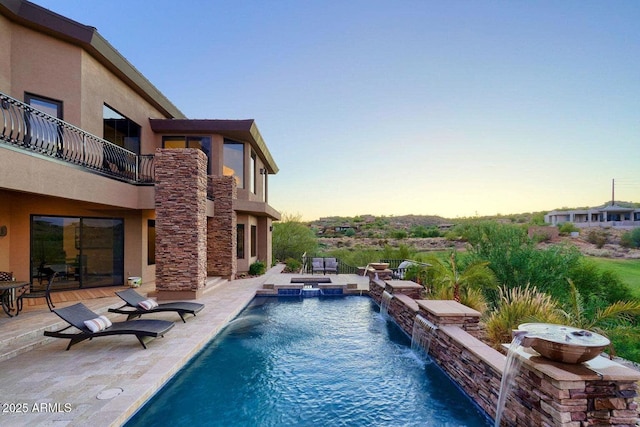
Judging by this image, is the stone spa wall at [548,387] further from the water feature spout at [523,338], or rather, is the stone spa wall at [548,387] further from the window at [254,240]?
the window at [254,240]

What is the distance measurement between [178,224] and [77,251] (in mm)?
3674

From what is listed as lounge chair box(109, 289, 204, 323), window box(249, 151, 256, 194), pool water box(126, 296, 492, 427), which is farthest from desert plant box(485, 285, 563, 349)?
window box(249, 151, 256, 194)

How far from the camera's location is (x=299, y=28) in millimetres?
14070

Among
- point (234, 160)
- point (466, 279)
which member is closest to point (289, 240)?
point (234, 160)

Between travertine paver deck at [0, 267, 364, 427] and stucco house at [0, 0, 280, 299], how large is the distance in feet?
10.7

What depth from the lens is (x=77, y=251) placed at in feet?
34.1

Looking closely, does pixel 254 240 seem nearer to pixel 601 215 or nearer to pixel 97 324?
pixel 97 324

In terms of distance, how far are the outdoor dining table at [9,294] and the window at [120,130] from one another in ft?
18.6

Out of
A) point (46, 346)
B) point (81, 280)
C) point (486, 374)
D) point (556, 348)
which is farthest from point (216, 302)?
point (556, 348)

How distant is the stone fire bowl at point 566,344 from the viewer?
3.07 m

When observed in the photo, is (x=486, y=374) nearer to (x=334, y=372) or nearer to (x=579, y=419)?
(x=579, y=419)

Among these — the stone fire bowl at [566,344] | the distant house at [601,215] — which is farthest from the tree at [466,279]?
the distant house at [601,215]

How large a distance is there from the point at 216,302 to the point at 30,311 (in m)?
4.48

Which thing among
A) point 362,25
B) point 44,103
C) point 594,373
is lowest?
point 594,373
